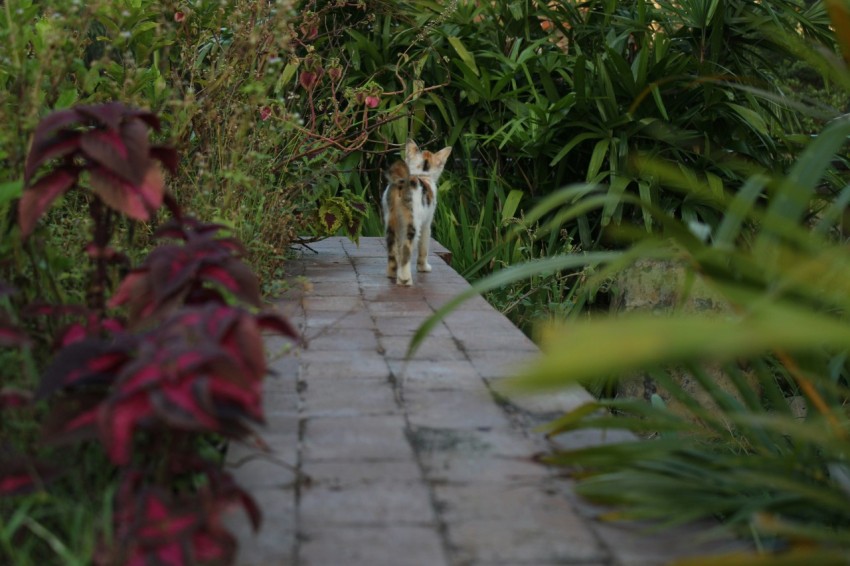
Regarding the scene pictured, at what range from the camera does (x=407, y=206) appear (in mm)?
5199

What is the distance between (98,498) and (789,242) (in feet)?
5.70

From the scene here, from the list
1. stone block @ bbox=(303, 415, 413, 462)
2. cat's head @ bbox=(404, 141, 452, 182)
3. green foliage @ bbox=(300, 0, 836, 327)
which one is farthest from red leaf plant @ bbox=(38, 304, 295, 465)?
green foliage @ bbox=(300, 0, 836, 327)

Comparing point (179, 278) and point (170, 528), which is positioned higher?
point (179, 278)

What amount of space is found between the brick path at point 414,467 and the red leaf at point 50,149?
34.3 inches

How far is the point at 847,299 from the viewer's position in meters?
2.16

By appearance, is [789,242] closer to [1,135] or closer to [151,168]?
[151,168]

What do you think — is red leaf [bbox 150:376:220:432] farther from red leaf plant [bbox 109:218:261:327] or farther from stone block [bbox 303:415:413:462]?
stone block [bbox 303:415:413:462]

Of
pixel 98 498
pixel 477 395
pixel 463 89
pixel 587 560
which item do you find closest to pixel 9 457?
pixel 98 498

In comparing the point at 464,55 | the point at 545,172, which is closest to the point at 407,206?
the point at 545,172

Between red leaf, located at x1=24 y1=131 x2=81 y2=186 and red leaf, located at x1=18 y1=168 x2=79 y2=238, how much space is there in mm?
48

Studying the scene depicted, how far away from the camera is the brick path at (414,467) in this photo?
7.29ft

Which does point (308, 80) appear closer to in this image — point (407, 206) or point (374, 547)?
point (407, 206)

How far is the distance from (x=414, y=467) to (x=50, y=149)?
3.92 ft

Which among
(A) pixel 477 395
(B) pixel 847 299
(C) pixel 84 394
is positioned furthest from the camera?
(A) pixel 477 395
